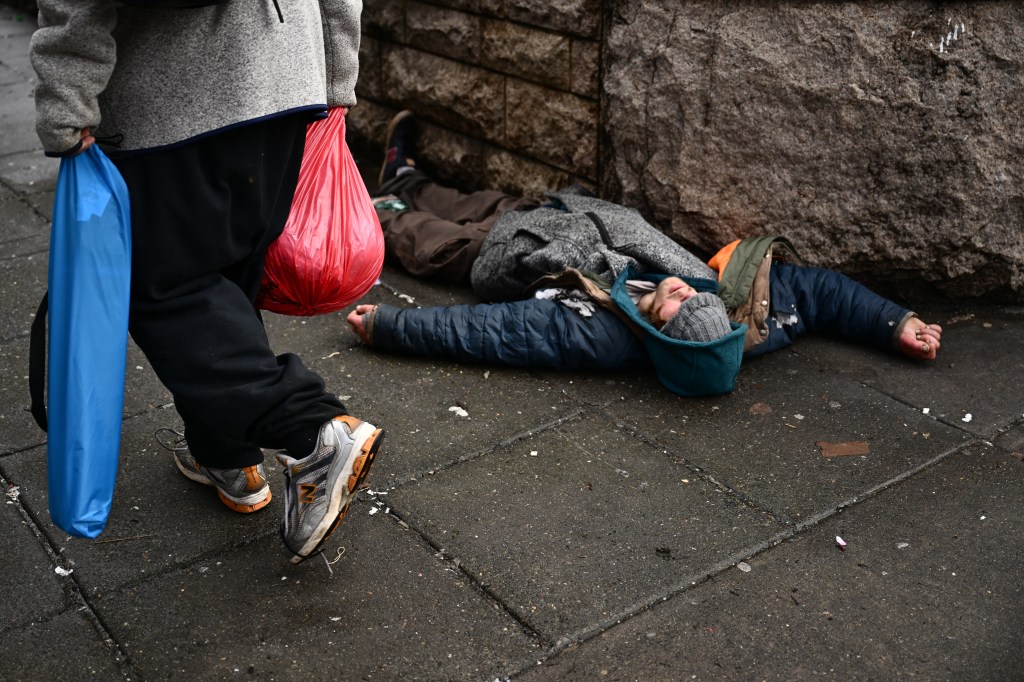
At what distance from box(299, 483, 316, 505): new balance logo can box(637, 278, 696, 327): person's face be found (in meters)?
1.52

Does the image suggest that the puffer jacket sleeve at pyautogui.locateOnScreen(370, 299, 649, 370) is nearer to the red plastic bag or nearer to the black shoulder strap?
the red plastic bag

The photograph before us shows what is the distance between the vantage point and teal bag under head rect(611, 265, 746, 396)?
329cm

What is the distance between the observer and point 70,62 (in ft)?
6.51

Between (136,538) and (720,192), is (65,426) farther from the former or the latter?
(720,192)

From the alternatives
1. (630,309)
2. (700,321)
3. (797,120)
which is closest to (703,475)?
(700,321)

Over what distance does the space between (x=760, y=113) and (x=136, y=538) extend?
2576mm

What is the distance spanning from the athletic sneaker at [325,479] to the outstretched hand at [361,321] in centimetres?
126

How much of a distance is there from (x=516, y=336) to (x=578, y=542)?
104 centimetres

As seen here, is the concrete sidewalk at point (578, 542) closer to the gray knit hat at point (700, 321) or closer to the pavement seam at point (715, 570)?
the pavement seam at point (715, 570)

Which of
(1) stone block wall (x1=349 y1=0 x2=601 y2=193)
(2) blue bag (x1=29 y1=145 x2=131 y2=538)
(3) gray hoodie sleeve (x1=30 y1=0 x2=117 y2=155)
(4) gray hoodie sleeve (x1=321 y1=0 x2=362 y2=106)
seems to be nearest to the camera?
(3) gray hoodie sleeve (x1=30 y1=0 x2=117 y2=155)

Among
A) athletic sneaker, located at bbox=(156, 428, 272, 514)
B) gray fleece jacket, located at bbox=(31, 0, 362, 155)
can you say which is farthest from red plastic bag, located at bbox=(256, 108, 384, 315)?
athletic sneaker, located at bbox=(156, 428, 272, 514)

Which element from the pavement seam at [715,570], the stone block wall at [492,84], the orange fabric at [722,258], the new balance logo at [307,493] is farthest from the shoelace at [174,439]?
the stone block wall at [492,84]

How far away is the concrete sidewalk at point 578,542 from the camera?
2.30 metres

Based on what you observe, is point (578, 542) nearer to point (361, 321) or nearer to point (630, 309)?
point (630, 309)
